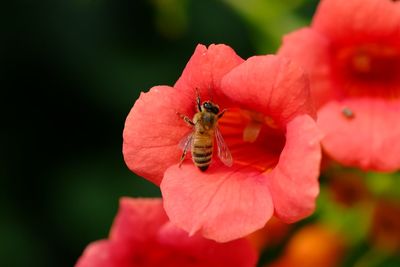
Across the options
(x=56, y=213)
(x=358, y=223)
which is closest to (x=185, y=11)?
(x=56, y=213)

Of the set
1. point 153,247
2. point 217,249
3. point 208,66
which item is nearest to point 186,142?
point 208,66

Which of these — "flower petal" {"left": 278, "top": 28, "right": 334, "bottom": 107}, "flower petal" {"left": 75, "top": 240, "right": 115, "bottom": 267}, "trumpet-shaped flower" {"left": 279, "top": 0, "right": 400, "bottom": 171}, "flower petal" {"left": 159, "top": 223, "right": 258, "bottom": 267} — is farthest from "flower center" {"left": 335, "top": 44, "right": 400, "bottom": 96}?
"flower petal" {"left": 75, "top": 240, "right": 115, "bottom": 267}

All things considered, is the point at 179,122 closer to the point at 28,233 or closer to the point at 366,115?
the point at 366,115

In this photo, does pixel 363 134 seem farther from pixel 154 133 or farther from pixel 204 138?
pixel 154 133

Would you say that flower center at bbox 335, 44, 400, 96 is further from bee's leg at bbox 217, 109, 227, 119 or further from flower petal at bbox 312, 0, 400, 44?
bee's leg at bbox 217, 109, 227, 119

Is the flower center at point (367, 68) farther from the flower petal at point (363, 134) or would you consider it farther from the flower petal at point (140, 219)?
the flower petal at point (140, 219)

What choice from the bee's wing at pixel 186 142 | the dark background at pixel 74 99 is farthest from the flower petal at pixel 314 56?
the dark background at pixel 74 99
